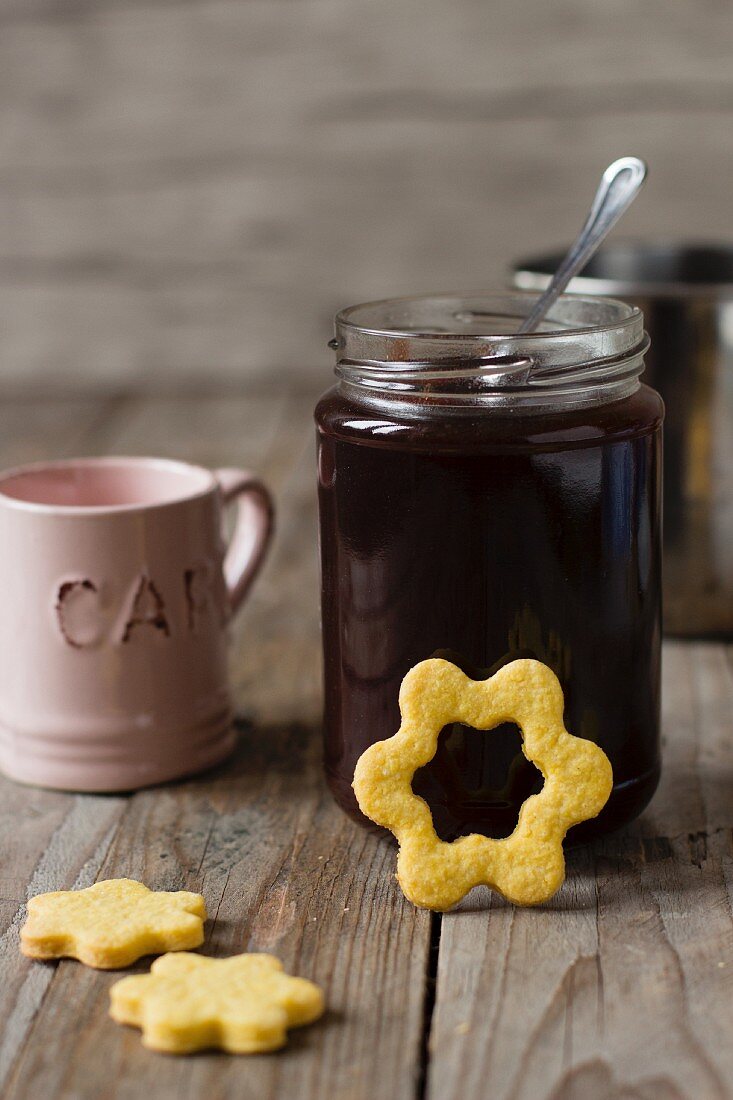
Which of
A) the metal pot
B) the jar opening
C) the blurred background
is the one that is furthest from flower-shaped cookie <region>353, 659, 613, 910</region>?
the blurred background

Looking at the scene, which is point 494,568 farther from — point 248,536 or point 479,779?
point 248,536

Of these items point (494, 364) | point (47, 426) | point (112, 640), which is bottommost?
point (47, 426)

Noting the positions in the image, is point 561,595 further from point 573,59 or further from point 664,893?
point 573,59

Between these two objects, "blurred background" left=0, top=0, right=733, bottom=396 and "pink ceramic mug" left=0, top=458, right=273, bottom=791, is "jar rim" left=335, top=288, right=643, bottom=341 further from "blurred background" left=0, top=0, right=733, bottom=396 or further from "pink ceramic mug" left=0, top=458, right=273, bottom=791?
"blurred background" left=0, top=0, right=733, bottom=396

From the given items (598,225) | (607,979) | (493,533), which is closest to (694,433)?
(598,225)

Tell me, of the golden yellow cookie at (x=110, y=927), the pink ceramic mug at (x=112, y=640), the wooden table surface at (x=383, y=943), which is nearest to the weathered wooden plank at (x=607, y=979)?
the wooden table surface at (x=383, y=943)
